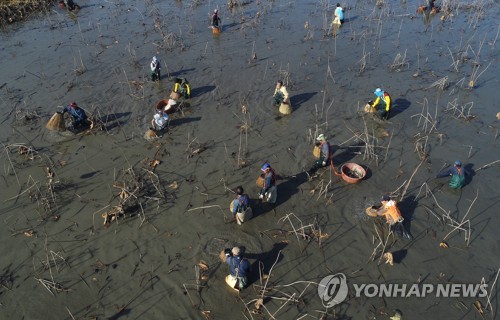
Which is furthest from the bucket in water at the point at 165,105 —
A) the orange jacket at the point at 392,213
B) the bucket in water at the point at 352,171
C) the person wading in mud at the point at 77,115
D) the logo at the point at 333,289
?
the logo at the point at 333,289

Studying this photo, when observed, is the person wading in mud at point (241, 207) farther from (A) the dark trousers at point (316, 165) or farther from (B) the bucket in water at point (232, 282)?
(A) the dark trousers at point (316, 165)

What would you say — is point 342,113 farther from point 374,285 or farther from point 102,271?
point 102,271

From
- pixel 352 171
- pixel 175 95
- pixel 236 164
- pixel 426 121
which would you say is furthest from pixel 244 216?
pixel 426 121

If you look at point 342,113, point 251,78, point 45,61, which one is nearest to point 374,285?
point 342,113

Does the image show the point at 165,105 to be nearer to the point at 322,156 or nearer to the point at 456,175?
the point at 322,156

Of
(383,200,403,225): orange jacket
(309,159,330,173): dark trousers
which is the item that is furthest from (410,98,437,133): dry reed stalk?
(383,200,403,225): orange jacket
